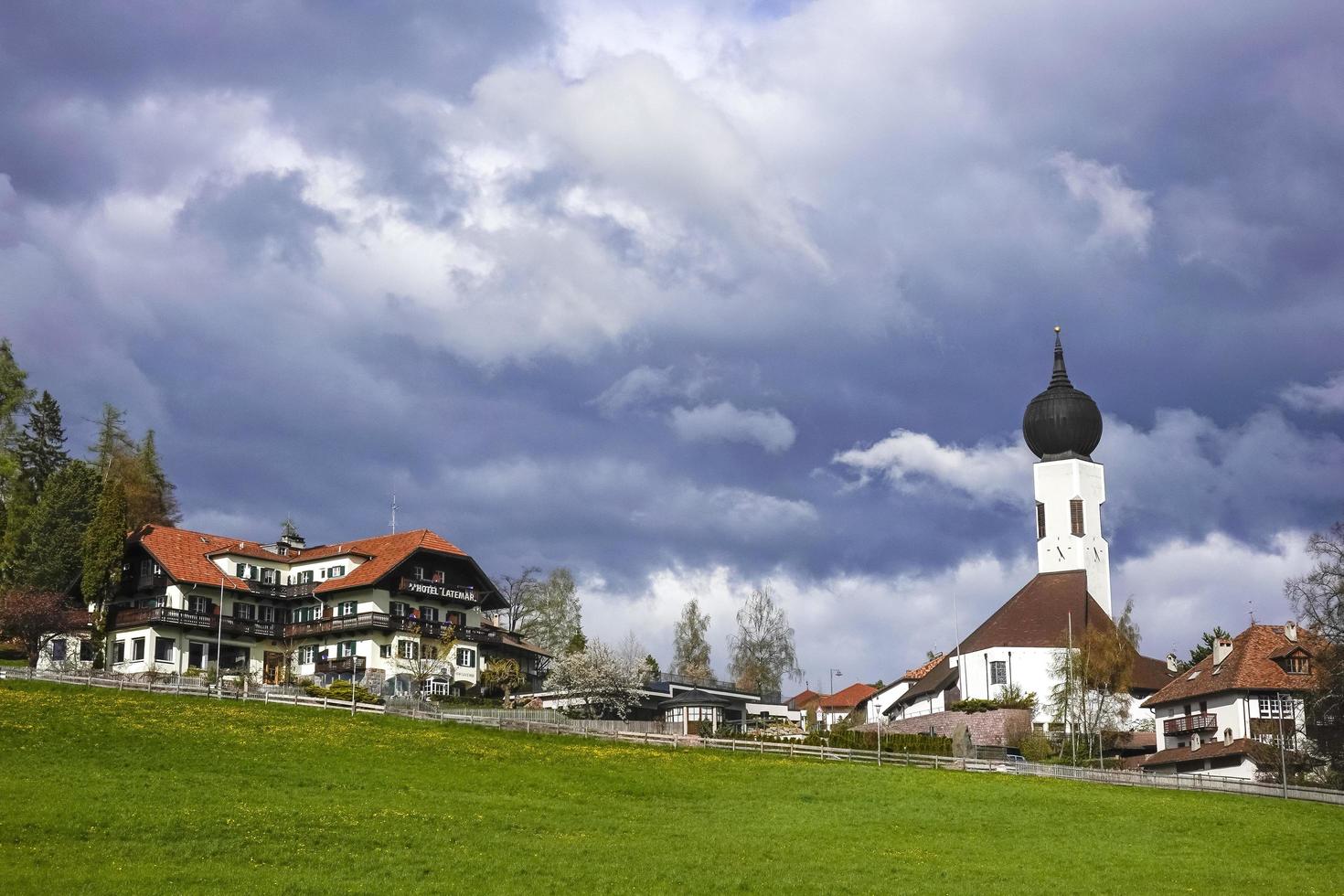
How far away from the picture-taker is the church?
98.5 meters

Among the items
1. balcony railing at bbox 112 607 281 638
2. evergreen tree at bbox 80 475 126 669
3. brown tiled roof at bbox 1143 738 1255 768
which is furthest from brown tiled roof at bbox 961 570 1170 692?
evergreen tree at bbox 80 475 126 669

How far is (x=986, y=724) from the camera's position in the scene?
95062 millimetres

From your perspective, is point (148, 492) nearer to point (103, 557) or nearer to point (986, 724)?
point (103, 557)

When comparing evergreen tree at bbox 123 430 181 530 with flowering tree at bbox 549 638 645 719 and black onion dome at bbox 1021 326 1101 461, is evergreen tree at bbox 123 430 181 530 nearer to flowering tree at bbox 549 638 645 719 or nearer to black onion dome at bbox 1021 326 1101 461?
flowering tree at bbox 549 638 645 719

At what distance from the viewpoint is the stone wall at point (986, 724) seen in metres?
93.4

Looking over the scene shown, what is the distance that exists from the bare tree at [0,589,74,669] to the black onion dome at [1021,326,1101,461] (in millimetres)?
68674

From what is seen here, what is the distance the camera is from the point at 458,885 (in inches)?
1353

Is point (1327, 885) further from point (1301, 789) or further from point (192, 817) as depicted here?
point (192, 817)

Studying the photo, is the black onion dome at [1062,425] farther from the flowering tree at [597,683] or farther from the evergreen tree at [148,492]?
the evergreen tree at [148,492]

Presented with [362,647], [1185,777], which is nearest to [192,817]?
[1185,777]

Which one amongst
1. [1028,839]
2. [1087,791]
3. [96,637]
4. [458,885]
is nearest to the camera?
[458,885]

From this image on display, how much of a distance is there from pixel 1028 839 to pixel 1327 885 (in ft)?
29.6

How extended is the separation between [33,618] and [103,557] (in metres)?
8.67

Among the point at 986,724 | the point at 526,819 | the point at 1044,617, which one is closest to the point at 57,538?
the point at 526,819
